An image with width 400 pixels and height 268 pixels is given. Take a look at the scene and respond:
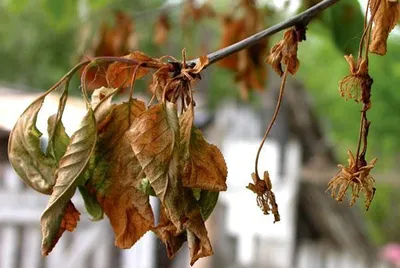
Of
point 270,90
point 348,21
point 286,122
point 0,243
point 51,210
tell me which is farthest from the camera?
point 286,122

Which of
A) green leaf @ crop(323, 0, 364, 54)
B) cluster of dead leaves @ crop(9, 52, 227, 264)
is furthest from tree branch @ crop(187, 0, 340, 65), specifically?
green leaf @ crop(323, 0, 364, 54)

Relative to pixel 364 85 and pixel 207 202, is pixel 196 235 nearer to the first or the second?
pixel 207 202

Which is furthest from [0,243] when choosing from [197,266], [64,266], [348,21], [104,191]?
[104,191]

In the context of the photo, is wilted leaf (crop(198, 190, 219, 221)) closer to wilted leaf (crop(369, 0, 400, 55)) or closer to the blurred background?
wilted leaf (crop(369, 0, 400, 55))

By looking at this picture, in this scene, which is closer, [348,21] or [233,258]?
[348,21]

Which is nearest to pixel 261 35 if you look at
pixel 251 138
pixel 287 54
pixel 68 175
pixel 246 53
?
pixel 287 54

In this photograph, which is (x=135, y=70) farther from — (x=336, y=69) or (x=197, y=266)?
(x=336, y=69)

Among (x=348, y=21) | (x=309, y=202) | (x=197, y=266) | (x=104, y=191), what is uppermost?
(x=348, y=21)
